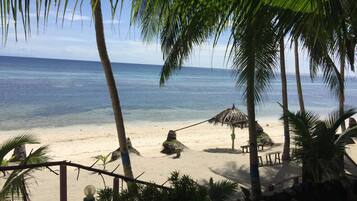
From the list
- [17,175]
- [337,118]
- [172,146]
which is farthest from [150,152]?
[17,175]

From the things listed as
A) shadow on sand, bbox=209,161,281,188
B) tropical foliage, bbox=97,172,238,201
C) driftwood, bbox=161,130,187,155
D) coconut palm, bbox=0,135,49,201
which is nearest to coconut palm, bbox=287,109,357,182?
tropical foliage, bbox=97,172,238,201

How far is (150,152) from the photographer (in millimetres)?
15352

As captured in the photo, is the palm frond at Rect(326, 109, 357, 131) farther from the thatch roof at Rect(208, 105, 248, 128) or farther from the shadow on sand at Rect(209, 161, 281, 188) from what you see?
the thatch roof at Rect(208, 105, 248, 128)

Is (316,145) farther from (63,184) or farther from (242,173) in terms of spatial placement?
(242,173)

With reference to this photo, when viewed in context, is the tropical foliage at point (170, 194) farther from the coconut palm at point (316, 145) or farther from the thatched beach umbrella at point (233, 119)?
the thatched beach umbrella at point (233, 119)

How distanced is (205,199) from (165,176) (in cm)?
743

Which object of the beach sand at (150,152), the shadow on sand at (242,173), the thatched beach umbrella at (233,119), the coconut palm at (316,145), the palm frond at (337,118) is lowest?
the beach sand at (150,152)

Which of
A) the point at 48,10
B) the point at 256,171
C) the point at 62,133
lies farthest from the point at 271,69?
the point at 62,133

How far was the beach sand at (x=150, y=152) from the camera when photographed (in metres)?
9.39

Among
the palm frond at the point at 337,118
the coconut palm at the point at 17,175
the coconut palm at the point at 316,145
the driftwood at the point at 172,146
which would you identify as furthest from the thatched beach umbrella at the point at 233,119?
the coconut palm at the point at 17,175

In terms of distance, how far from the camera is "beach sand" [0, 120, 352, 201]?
9391 millimetres

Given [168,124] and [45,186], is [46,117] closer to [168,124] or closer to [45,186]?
[168,124]

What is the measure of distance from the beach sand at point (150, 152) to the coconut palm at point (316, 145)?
3.01 meters

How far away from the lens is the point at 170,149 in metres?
14.0
